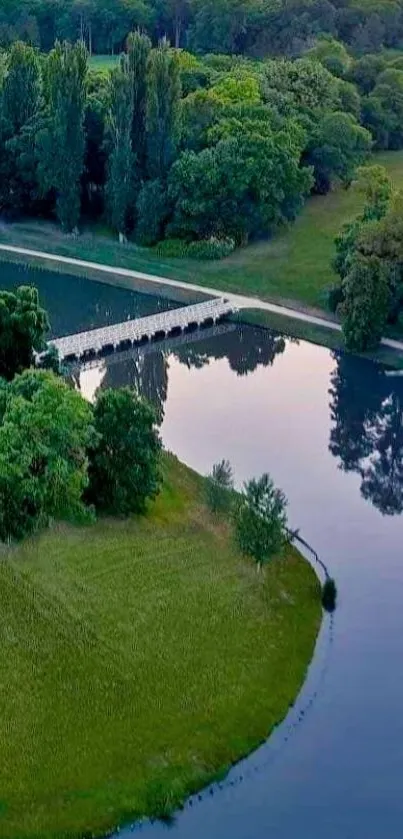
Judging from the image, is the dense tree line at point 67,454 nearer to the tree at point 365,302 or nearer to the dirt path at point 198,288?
the tree at point 365,302

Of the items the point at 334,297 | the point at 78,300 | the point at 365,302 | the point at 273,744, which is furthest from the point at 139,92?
the point at 273,744

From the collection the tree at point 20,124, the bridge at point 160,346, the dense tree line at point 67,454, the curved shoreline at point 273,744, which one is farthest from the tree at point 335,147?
the curved shoreline at point 273,744

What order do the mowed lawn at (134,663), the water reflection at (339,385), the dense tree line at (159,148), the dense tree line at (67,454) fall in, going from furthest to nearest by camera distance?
the dense tree line at (159,148)
the water reflection at (339,385)
the dense tree line at (67,454)
the mowed lawn at (134,663)

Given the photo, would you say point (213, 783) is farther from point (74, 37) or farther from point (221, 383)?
point (74, 37)

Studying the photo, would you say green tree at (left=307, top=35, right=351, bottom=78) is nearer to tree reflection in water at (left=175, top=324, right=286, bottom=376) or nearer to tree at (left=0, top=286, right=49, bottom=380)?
tree reflection in water at (left=175, top=324, right=286, bottom=376)

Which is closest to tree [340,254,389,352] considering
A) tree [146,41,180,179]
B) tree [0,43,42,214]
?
tree [146,41,180,179]

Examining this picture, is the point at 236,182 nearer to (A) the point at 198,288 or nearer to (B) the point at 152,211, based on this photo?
(B) the point at 152,211
